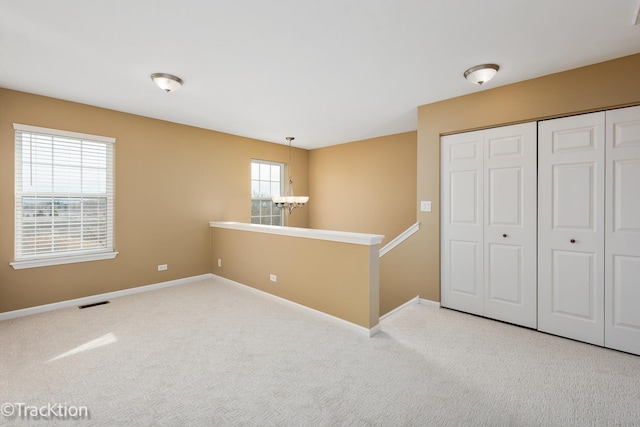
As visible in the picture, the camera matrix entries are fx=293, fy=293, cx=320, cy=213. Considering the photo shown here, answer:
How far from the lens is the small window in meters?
5.92

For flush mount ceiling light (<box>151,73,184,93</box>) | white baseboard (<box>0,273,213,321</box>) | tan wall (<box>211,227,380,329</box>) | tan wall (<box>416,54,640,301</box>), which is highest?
flush mount ceiling light (<box>151,73,184,93</box>)

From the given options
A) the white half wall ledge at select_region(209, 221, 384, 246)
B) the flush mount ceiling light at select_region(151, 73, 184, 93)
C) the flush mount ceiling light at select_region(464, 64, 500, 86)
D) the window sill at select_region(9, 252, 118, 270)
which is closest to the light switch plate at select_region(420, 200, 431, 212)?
the white half wall ledge at select_region(209, 221, 384, 246)

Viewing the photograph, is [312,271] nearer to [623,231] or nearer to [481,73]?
[481,73]

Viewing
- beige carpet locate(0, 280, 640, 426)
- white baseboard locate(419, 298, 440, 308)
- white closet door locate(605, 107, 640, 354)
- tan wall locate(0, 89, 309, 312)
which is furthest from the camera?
white baseboard locate(419, 298, 440, 308)

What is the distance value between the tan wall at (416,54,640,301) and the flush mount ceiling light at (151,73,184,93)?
2.91 meters

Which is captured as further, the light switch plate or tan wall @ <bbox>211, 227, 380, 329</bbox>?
the light switch plate

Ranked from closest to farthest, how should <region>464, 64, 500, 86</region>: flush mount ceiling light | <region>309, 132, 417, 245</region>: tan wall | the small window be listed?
<region>464, 64, 500, 86</region>: flush mount ceiling light < <region>309, 132, 417, 245</region>: tan wall < the small window

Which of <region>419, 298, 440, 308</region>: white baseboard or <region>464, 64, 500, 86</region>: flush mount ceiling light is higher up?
<region>464, 64, 500, 86</region>: flush mount ceiling light

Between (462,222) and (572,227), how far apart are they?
3.30 feet

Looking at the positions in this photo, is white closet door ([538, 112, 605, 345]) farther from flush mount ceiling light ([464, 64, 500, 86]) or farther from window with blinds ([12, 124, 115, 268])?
window with blinds ([12, 124, 115, 268])

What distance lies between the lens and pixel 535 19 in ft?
6.77

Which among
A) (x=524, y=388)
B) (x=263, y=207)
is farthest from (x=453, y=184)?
(x=263, y=207)

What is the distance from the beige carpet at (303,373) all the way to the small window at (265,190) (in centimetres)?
287

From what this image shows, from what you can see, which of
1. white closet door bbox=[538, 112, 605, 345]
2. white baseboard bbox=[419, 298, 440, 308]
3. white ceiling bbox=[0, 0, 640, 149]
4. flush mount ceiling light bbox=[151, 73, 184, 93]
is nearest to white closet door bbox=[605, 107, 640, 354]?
white closet door bbox=[538, 112, 605, 345]
